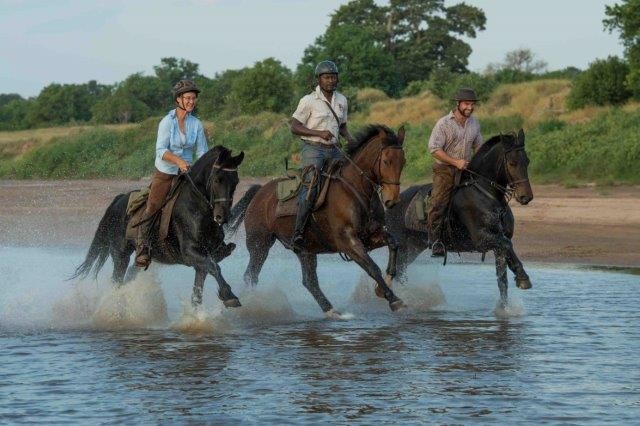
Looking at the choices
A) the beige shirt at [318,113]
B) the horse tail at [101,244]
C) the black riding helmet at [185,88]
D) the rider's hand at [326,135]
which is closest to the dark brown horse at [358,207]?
the rider's hand at [326,135]

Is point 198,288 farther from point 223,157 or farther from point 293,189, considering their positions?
point 293,189

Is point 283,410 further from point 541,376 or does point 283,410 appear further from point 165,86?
point 165,86

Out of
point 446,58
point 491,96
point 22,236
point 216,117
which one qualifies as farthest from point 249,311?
point 446,58

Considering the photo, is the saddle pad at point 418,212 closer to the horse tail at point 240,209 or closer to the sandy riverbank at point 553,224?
the horse tail at point 240,209

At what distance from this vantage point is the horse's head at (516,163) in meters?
13.2

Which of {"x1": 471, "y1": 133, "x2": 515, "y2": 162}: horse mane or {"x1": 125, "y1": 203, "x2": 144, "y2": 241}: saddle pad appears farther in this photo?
{"x1": 471, "y1": 133, "x2": 515, "y2": 162}: horse mane

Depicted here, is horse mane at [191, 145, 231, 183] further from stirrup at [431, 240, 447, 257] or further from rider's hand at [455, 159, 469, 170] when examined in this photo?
stirrup at [431, 240, 447, 257]

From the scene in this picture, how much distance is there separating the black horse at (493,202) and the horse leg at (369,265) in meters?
1.29

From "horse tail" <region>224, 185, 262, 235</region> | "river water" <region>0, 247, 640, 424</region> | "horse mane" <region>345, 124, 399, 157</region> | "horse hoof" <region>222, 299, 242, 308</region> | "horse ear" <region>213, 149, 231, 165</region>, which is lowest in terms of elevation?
"river water" <region>0, 247, 640, 424</region>

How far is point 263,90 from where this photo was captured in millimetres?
70625

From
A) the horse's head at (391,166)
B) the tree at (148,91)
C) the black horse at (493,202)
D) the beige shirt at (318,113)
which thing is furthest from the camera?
the tree at (148,91)

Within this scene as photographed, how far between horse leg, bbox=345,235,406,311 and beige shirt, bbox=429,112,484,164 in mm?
1587

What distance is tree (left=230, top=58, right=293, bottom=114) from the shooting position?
229 ft

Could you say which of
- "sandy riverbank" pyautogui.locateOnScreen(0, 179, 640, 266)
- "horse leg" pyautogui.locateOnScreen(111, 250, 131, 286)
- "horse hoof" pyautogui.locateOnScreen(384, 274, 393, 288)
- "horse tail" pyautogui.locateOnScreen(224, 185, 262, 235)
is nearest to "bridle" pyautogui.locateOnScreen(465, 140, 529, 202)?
"horse hoof" pyautogui.locateOnScreen(384, 274, 393, 288)
